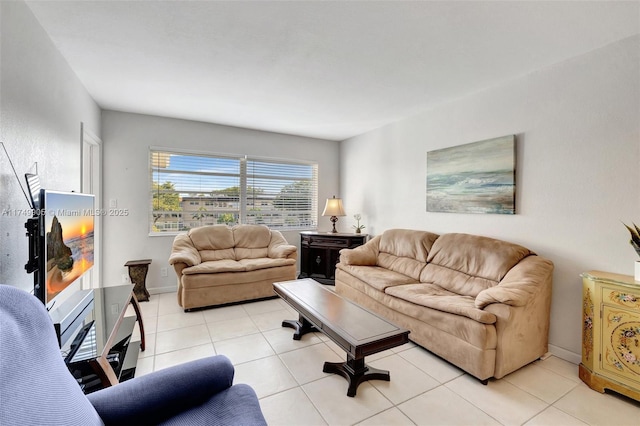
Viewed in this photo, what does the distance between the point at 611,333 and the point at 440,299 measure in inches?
42.1

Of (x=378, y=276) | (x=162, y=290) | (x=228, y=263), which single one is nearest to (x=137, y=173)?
(x=162, y=290)

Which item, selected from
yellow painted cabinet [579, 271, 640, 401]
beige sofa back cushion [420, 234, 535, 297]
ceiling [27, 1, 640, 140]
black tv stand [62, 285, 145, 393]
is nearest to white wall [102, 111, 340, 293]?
ceiling [27, 1, 640, 140]

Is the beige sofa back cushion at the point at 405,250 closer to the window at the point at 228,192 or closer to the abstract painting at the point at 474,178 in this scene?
the abstract painting at the point at 474,178

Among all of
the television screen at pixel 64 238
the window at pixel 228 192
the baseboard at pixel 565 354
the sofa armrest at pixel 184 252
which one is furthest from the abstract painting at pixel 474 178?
the television screen at pixel 64 238

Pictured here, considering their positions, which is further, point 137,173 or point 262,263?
point 137,173

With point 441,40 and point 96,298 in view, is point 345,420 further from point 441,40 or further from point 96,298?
point 441,40

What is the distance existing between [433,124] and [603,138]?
5.45 feet

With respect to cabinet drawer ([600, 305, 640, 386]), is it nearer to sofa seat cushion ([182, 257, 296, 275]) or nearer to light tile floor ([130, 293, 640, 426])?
light tile floor ([130, 293, 640, 426])

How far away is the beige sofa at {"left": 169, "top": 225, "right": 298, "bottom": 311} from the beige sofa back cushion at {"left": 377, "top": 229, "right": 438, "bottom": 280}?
1.27 m

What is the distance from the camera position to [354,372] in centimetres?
196

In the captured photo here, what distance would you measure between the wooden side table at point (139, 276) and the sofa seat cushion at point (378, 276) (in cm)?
259

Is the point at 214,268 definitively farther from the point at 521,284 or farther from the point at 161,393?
the point at 521,284

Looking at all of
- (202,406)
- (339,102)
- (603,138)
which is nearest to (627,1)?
(603,138)

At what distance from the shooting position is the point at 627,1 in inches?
67.2
